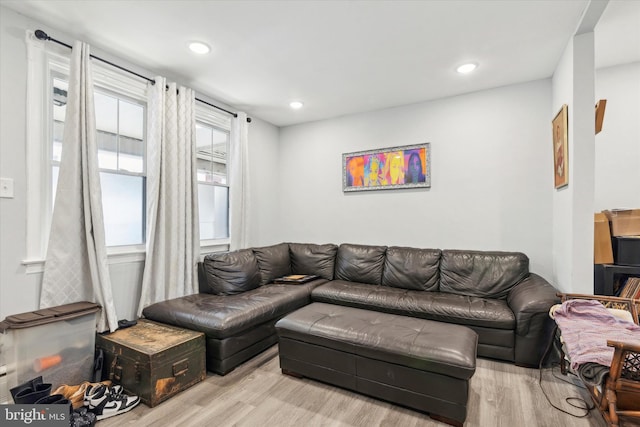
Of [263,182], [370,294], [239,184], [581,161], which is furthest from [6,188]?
[581,161]

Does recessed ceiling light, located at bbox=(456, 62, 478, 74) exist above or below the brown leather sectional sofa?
above

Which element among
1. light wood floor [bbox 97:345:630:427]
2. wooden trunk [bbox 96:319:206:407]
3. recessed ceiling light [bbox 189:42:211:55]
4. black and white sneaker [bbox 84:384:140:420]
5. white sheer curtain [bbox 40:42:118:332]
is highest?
recessed ceiling light [bbox 189:42:211:55]

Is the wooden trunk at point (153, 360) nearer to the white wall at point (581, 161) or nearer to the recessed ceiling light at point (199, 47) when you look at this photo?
the recessed ceiling light at point (199, 47)

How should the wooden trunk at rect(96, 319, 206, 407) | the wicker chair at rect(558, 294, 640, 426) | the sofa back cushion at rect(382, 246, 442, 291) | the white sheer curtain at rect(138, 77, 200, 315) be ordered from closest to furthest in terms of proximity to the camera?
the wicker chair at rect(558, 294, 640, 426) → the wooden trunk at rect(96, 319, 206, 407) → the white sheer curtain at rect(138, 77, 200, 315) → the sofa back cushion at rect(382, 246, 442, 291)

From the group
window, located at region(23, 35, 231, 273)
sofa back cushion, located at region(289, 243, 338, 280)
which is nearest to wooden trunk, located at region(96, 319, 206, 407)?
window, located at region(23, 35, 231, 273)

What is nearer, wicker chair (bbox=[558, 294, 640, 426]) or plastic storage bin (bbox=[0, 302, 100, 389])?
wicker chair (bbox=[558, 294, 640, 426])

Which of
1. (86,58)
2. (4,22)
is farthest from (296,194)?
(4,22)

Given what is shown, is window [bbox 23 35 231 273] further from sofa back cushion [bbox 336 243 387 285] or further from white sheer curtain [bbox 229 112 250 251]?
sofa back cushion [bbox 336 243 387 285]

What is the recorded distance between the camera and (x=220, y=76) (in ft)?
9.69

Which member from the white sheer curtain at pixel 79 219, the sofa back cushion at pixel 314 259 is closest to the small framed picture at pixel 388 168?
the sofa back cushion at pixel 314 259

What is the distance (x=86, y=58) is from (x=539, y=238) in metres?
4.39

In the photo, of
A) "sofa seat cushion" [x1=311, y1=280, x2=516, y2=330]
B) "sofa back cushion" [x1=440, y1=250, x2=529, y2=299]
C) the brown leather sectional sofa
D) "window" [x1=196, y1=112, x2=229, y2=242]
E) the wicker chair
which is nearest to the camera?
the wicker chair

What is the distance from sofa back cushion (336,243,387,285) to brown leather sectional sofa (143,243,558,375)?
12 mm

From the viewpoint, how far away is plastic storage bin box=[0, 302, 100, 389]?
178 cm
